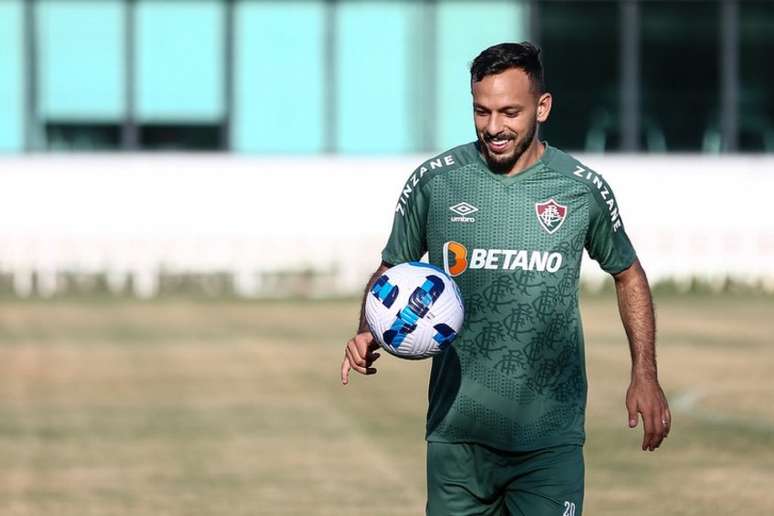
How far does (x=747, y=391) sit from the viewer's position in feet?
55.6

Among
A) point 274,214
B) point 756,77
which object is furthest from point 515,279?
point 756,77

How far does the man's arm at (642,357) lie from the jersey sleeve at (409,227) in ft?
2.15

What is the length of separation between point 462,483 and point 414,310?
579mm

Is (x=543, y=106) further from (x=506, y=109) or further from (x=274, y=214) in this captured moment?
(x=274, y=214)

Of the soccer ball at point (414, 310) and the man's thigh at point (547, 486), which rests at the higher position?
the soccer ball at point (414, 310)

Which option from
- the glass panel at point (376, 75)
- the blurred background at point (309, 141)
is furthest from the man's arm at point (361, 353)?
the glass panel at point (376, 75)

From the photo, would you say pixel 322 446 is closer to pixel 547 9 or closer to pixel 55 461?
pixel 55 461

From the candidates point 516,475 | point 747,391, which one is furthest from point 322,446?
point 516,475

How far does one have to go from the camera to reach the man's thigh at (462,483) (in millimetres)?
6281

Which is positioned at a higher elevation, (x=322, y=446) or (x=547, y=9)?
(x=547, y=9)

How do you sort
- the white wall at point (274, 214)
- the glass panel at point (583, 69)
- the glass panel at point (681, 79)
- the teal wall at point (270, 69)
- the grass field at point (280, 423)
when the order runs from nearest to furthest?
the grass field at point (280, 423) < the white wall at point (274, 214) < the teal wall at point (270, 69) < the glass panel at point (583, 69) < the glass panel at point (681, 79)

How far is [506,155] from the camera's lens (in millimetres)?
6168

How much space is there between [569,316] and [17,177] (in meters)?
26.6

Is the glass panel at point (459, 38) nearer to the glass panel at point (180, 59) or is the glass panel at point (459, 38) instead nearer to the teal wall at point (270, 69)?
the teal wall at point (270, 69)
